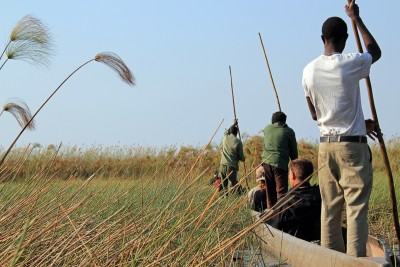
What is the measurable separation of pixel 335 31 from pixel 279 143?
13.8ft

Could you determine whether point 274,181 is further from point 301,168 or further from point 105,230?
point 105,230

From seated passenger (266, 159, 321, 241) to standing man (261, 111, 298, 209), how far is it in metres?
2.82

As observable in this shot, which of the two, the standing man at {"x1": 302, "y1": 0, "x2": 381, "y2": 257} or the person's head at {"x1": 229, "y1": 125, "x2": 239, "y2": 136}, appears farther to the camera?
the person's head at {"x1": 229, "y1": 125, "x2": 239, "y2": 136}

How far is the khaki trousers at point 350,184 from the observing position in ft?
15.3

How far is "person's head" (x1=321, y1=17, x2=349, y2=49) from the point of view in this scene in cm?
477

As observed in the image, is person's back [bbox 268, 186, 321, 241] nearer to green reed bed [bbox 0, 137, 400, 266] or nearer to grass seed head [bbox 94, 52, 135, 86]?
green reed bed [bbox 0, 137, 400, 266]

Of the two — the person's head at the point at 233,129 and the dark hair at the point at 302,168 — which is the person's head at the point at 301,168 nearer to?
the dark hair at the point at 302,168

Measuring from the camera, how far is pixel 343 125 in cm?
468

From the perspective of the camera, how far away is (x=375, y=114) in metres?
5.05

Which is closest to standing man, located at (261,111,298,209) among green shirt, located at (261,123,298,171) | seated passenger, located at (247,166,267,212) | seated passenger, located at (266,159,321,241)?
green shirt, located at (261,123,298,171)

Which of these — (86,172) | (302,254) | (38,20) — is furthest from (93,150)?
(38,20)

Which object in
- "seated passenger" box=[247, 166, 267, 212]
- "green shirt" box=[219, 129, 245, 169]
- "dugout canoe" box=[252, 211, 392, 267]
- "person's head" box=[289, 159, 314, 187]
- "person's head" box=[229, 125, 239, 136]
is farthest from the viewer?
"person's head" box=[229, 125, 239, 136]

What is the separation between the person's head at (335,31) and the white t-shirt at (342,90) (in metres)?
0.11

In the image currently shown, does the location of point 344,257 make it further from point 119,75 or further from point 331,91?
point 119,75
